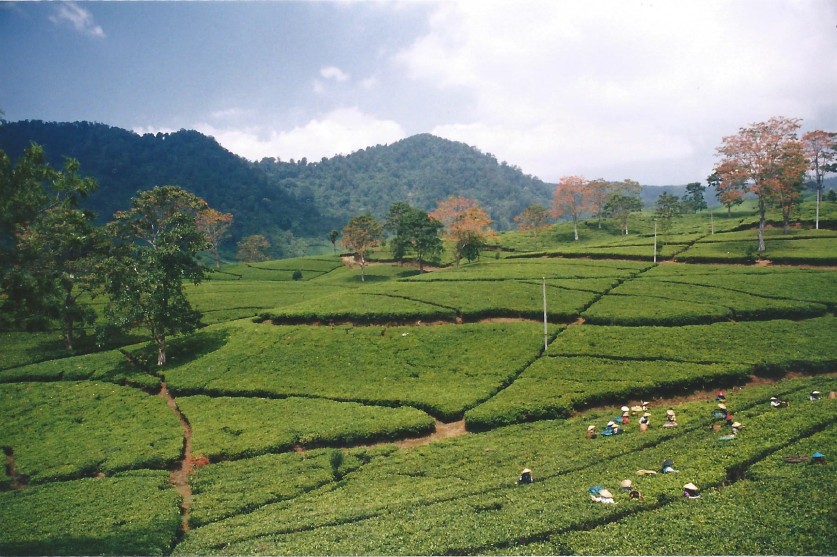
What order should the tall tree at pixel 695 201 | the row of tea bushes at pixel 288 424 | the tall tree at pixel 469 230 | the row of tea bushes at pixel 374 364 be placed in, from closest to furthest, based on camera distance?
the row of tea bushes at pixel 288 424
the row of tea bushes at pixel 374 364
the tall tree at pixel 469 230
the tall tree at pixel 695 201

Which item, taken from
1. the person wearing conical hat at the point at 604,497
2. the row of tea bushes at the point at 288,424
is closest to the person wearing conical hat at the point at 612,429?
the person wearing conical hat at the point at 604,497

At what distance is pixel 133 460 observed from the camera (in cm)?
2439

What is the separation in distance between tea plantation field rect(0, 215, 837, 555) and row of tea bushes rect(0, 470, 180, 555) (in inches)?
4.6

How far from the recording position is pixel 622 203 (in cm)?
9188

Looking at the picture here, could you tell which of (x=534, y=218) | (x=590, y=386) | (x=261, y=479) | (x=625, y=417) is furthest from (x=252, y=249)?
(x=625, y=417)

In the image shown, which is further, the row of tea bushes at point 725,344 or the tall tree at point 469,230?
the tall tree at point 469,230

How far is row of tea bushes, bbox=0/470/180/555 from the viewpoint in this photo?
16031 mm

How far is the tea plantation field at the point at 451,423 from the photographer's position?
1430 cm

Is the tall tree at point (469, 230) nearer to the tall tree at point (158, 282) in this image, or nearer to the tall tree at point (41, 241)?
the tall tree at point (158, 282)

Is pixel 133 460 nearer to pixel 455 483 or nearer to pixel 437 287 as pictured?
pixel 455 483

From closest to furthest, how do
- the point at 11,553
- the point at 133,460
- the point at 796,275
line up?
the point at 11,553 → the point at 133,460 → the point at 796,275

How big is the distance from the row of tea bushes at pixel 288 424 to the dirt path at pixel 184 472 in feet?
1.50

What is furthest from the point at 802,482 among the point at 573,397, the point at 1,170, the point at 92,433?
the point at 92,433

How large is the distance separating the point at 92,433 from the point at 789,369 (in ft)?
140
